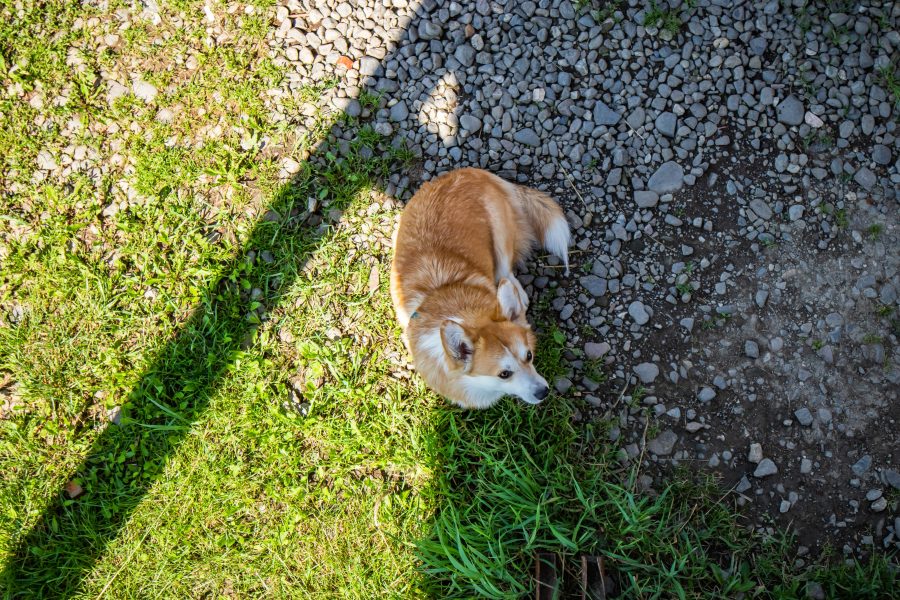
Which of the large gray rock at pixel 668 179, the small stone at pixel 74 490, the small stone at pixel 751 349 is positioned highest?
the large gray rock at pixel 668 179

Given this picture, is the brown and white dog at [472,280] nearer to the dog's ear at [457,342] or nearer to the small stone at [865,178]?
the dog's ear at [457,342]

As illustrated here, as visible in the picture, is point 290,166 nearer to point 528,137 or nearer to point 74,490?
point 528,137

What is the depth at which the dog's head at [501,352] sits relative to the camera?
3.04 meters

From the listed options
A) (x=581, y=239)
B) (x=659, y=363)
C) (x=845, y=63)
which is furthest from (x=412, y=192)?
(x=845, y=63)

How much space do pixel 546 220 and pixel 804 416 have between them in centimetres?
197

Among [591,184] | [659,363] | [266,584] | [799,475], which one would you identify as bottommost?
[266,584]

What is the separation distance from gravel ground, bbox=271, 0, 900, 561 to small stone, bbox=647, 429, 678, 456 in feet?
0.04

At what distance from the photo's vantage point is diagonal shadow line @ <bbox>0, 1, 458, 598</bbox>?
3682 millimetres

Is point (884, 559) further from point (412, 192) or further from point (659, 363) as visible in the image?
point (412, 192)

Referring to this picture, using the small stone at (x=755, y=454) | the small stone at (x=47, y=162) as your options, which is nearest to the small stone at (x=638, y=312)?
the small stone at (x=755, y=454)

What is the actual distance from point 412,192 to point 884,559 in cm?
364

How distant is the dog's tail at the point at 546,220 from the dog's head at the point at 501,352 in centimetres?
71

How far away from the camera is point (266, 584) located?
3584mm

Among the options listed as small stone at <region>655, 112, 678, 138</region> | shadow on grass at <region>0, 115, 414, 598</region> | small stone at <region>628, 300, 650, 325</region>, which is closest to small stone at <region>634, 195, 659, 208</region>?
small stone at <region>655, 112, 678, 138</region>
